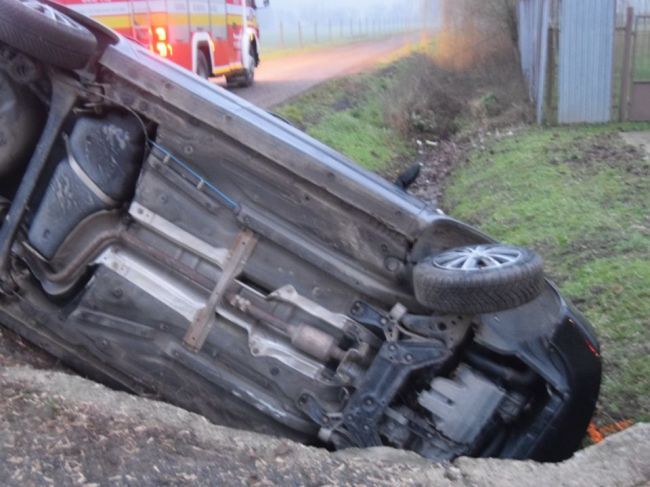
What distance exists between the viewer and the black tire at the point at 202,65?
14.6 m

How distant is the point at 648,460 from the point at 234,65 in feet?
48.5

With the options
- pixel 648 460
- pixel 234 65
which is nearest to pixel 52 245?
pixel 648 460

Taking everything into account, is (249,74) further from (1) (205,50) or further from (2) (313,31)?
(2) (313,31)

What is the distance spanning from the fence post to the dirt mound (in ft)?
39.6

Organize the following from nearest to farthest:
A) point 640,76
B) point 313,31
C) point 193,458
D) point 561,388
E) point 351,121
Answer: point 193,458 → point 561,388 → point 640,76 → point 351,121 → point 313,31

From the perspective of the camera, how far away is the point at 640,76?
14602 mm

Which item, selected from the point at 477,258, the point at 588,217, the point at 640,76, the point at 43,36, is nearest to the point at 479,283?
the point at 477,258

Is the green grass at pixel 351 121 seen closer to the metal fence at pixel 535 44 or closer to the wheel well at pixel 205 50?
the wheel well at pixel 205 50

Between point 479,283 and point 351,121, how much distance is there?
12.2 m

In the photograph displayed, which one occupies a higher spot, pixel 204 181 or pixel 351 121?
pixel 204 181

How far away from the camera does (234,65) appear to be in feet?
56.2

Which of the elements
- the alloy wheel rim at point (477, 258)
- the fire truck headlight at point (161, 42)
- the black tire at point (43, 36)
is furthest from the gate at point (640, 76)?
the black tire at point (43, 36)

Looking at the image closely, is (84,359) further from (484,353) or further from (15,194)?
(484,353)

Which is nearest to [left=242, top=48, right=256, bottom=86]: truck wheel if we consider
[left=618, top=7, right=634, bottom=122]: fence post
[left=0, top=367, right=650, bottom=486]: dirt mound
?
[left=618, top=7, right=634, bottom=122]: fence post
